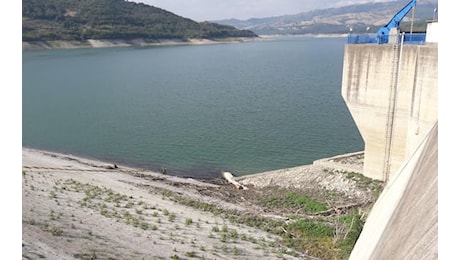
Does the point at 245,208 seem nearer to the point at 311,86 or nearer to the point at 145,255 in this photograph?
the point at 145,255

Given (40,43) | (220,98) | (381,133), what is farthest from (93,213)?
(40,43)

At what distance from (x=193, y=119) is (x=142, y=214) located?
23658 millimetres

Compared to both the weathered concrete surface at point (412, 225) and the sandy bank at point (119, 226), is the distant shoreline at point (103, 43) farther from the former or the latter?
the weathered concrete surface at point (412, 225)

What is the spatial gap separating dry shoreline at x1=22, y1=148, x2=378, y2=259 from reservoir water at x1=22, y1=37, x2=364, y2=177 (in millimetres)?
4375

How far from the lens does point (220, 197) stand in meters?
21.6

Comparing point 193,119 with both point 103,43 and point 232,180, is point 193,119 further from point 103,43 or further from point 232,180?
point 103,43

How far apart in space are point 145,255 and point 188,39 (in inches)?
5700

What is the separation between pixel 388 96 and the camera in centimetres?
2039

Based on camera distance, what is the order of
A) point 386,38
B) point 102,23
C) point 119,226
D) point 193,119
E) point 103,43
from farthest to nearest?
1. point 102,23
2. point 103,43
3. point 193,119
4. point 386,38
5. point 119,226

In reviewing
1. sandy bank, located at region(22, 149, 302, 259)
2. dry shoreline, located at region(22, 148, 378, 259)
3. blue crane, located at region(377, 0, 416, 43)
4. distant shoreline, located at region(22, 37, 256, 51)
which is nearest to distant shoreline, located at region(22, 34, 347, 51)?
distant shoreline, located at region(22, 37, 256, 51)

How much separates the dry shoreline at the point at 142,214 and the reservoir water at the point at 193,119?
4375mm

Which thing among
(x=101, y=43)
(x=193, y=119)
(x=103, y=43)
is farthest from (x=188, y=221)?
(x=103, y=43)

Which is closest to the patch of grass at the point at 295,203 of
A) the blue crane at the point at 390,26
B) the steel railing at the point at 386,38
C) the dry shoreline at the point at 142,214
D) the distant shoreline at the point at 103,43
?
the dry shoreline at the point at 142,214

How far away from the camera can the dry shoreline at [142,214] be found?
41.0 feet
